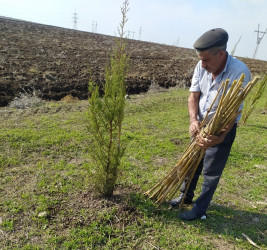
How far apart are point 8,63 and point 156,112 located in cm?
710

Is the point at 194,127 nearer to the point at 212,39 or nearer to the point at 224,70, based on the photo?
the point at 224,70

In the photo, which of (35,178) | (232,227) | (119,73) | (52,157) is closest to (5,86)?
(52,157)

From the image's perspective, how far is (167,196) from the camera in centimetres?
299

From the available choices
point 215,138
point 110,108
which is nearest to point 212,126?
point 215,138

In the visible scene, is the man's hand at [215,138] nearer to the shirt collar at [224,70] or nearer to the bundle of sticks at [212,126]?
the bundle of sticks at [212,126]

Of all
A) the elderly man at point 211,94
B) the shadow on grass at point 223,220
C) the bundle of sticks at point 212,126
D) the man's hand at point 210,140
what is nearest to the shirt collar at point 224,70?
the elderly man at point 211,94

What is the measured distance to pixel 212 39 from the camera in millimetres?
2098

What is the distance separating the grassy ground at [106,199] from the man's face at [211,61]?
1687 mm

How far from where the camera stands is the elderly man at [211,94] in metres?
2.15

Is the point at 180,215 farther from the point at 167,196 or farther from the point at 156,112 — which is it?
the point at 156,112

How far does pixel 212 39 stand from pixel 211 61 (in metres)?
0.20

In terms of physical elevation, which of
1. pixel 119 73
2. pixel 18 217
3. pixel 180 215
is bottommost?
pixel 18 217

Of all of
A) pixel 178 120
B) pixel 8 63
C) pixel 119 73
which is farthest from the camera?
pixel 8 63

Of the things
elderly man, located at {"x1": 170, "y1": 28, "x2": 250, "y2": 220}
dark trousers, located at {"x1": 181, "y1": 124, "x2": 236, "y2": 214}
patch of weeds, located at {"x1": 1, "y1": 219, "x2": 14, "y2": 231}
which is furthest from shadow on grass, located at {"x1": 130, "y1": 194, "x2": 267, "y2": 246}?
patch of weeds, located at {"x1": 1, "y1": 219, "x2": 14, "y2": 231}
